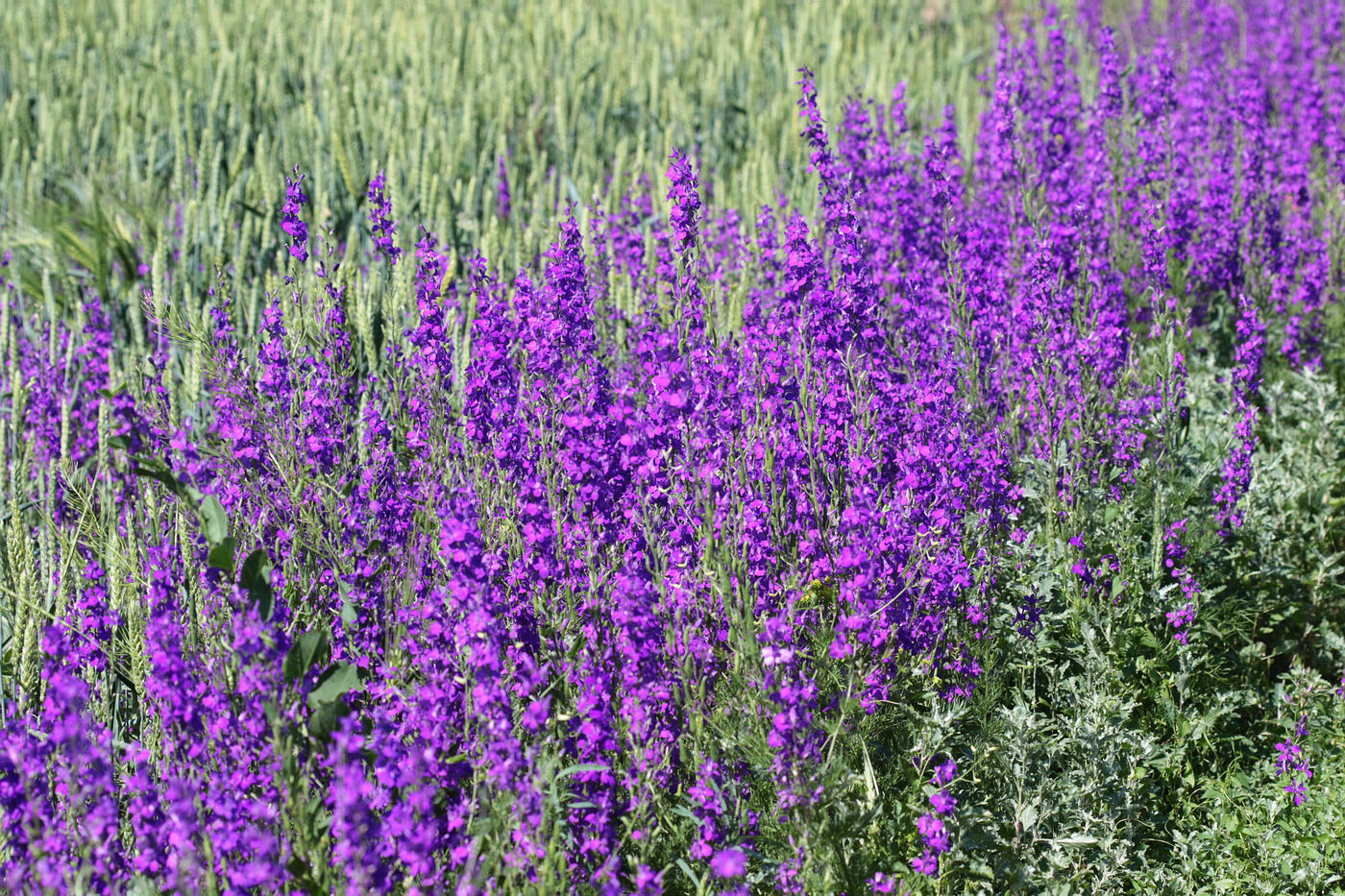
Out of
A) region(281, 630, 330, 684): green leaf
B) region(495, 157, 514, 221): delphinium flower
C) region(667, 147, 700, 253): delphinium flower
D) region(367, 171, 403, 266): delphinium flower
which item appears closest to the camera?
region(281, 630, 330, 684): green leaf

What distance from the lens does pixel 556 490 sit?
113 inches

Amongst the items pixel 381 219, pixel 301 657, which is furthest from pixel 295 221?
pixel 301 657

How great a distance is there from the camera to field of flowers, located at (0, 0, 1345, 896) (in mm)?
2297

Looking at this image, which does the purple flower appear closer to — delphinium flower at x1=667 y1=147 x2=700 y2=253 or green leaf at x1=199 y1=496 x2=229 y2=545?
green leaf at x1=199 y1=496 x2=229 y2=545

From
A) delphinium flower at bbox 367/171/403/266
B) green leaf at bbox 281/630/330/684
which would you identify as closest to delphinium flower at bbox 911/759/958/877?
green leaf at bbox 281/630/330/684

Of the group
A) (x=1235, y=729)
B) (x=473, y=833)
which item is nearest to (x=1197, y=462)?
(x=1235, y=729)

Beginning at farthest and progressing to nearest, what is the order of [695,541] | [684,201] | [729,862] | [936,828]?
1. [684,201]
2. [695,541]
3. [936,828]
4. [729,862]

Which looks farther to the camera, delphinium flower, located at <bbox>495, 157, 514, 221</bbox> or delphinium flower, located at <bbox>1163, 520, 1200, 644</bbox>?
delphinium flower, located at <bbox>495, 157, 514, 221</bbox>

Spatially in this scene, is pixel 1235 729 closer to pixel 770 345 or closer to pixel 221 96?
pixel 770 345

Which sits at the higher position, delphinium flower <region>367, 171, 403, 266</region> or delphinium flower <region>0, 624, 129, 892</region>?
delphinium flower <region>367, 171, 403, 266</region>

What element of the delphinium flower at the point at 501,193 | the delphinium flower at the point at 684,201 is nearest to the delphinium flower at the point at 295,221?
the delphinium flower at the point at 684,201

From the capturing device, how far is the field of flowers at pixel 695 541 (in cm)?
230

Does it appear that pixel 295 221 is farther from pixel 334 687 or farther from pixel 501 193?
pixel 501 193

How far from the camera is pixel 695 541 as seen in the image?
113 inches
